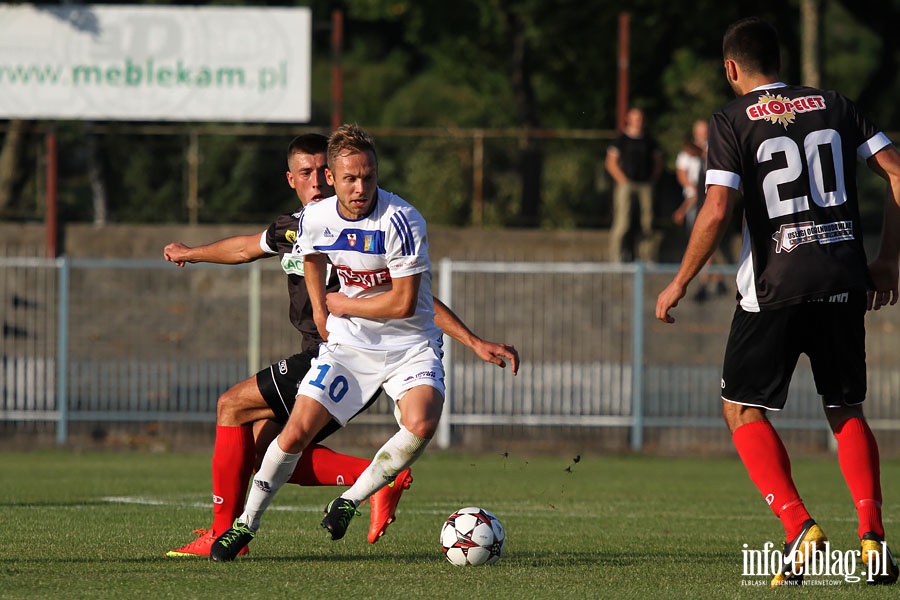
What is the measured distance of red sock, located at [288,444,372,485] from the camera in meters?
7.42

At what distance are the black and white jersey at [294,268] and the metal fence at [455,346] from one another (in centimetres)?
1005

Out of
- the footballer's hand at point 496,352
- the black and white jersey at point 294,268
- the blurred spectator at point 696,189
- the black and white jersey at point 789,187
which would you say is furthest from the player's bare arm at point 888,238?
the blurred spectator at point 696,189

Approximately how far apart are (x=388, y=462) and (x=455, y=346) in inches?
464

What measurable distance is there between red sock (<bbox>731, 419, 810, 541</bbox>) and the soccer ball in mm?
1332

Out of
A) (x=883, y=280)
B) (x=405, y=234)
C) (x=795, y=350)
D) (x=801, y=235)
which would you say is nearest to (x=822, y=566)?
(x=795, y=350)

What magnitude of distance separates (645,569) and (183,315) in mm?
13064

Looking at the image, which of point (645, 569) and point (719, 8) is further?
point (719, 8)

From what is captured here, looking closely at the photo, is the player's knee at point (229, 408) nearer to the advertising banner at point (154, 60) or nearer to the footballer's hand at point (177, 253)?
the footballer's hand at point (177, 253)

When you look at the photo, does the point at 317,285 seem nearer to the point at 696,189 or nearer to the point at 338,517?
the point at 338,517

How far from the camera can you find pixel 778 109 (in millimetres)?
6109

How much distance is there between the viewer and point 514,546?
7746 millimetres

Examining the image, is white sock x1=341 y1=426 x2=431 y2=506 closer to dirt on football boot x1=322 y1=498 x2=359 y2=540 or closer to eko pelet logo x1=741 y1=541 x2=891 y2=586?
dirt on football boot x1=322 y1=498 x2=359 y2=540

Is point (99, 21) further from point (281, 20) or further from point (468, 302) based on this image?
point (468, 302)

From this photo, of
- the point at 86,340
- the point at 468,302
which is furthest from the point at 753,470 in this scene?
the point at 86,340
